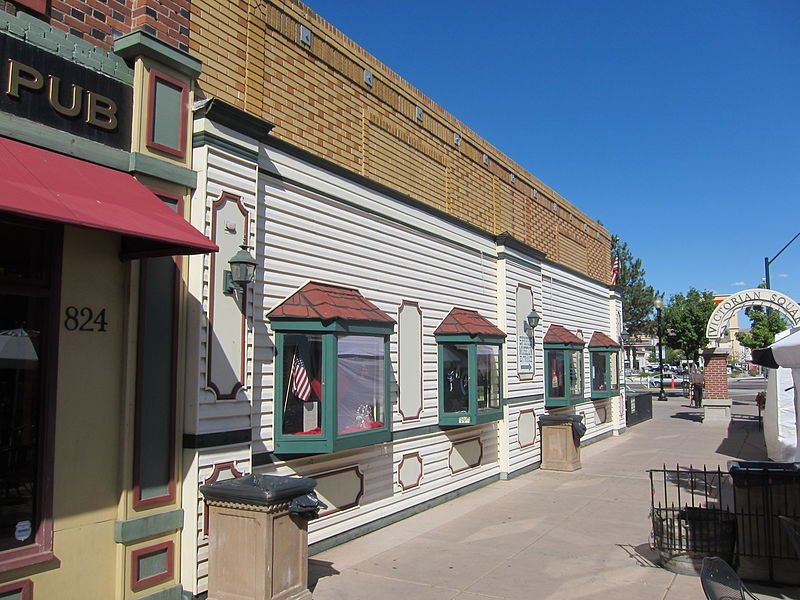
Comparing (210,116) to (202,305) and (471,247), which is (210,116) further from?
(471,247)

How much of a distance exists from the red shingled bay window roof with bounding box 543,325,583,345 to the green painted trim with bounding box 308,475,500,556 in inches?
174

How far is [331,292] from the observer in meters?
8.19

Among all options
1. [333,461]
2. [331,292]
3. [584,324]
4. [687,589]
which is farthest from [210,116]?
[584,324]

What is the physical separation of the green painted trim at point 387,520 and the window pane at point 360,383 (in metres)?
1.35

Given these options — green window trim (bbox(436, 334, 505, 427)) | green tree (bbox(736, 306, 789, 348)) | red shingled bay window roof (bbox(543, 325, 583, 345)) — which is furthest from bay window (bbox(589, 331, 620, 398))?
green tree (bbox(736, 306, 789, 348))

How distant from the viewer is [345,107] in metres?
9.09

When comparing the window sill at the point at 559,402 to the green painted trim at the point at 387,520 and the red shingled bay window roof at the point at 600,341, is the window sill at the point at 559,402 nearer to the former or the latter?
the red shingled bay window roof at the point at 600,341

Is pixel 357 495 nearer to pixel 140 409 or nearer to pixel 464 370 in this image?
pixel 464 370

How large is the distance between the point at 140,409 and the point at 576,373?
44.0ft

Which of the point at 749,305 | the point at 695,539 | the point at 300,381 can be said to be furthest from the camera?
the point at 749,305

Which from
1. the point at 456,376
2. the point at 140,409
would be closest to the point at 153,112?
the point at 140,409

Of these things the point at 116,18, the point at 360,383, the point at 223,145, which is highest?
the point at 116,18

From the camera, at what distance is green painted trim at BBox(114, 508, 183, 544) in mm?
5410

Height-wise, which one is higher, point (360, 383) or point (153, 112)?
point (153, 112)
